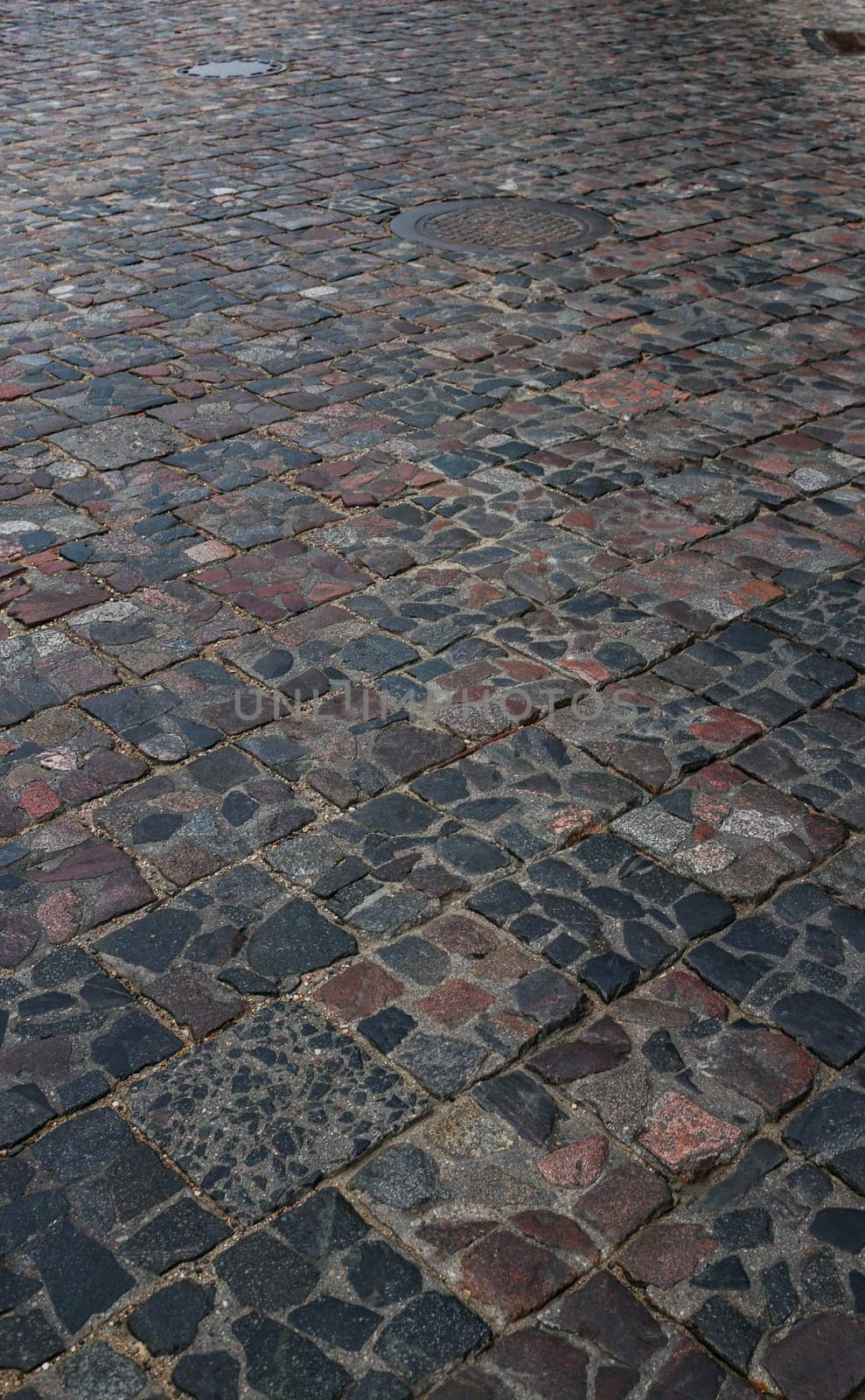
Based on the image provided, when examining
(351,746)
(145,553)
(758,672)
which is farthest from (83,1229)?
(145,553)

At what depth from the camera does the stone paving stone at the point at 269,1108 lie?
9.30 ft

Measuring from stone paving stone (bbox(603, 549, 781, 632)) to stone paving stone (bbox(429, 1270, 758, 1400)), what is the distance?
2.48 m

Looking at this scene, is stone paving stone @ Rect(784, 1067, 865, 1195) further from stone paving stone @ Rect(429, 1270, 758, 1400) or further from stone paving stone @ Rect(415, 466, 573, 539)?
stone paving stone @ Rect(415, 466, 573, 539)

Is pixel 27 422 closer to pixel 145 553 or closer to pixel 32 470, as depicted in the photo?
pixel 32 470


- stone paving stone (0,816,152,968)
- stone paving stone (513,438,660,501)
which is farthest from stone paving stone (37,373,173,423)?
stone paving stone (0,816,152,968)

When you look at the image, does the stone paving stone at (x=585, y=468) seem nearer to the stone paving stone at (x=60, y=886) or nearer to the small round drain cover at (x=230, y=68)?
the stone paving stone at (x=60, y=886)

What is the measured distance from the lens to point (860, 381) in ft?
21.0

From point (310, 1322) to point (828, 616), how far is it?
2.94m

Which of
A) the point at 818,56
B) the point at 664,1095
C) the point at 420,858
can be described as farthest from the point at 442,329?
the point at 818,56

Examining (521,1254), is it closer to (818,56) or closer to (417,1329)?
(417,1329)

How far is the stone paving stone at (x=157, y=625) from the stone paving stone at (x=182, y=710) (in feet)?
0.33

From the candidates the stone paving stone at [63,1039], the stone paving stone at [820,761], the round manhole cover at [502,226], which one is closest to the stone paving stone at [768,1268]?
the stone paving stone at [63,1039]

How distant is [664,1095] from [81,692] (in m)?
2.16

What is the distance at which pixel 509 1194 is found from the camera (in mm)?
2793
